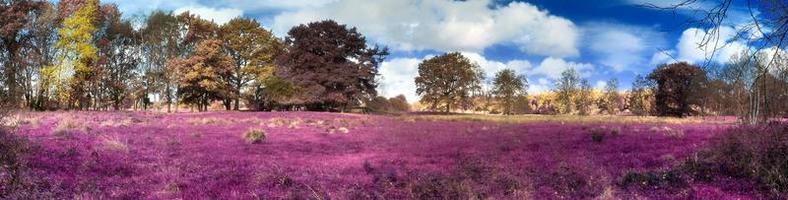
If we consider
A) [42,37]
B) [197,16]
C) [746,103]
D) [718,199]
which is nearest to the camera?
[718,199]

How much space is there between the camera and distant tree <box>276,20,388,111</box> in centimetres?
7212

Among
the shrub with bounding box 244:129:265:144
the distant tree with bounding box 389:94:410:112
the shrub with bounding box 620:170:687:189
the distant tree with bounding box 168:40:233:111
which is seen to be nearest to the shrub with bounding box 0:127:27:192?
the shrub with bounding box 244:129:265:144

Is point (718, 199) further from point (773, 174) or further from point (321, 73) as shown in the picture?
point (321, 73)

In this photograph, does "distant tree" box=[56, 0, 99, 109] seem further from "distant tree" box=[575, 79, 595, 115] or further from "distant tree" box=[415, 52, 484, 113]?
"distant tree" box=[575, 79, 595, 115]

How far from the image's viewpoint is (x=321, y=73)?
7256cm

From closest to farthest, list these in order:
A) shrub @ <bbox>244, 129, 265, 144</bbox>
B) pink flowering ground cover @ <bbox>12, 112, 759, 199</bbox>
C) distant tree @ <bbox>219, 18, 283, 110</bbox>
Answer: pink flowering ground cover @ <bbox>12, 112, 759, 199</bbox> → shrub @ <bbox>244, 129, 265, 144</bbox> → distant tree @ <bbox>219, 18, 283, 110</bbox>

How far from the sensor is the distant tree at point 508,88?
90062 mm

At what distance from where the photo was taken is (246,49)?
7725cm

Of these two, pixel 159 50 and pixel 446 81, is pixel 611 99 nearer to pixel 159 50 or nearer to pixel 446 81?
pixel 446 81

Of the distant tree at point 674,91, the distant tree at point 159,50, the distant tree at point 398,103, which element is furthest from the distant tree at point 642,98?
the distant tree at point 159,50

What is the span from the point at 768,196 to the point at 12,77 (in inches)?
2272

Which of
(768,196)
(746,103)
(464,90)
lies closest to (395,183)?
(768,196)

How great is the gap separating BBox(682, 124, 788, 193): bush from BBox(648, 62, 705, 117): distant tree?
71112 millimetres

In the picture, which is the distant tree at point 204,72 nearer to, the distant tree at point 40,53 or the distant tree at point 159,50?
the distant tree at point 159,50
